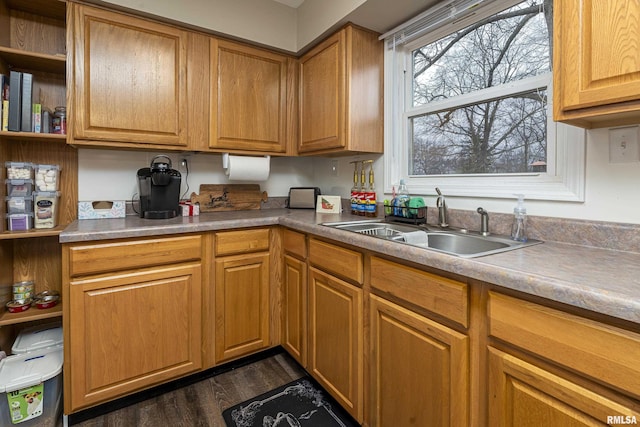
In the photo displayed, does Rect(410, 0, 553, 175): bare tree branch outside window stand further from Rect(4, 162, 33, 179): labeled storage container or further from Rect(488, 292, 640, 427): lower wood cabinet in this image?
Rect(4, 162, 33, 179): labeled storage container

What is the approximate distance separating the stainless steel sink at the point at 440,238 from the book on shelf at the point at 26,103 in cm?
158

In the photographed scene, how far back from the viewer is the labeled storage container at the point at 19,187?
1.57 meters

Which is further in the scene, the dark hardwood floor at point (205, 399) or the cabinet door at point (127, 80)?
the cabinet door at point (127, 80)

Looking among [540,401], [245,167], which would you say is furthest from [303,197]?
[540,401]

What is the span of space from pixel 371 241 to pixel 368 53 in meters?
1.31

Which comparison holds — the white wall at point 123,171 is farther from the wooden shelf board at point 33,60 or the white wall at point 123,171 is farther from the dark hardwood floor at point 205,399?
the dark hardwood floor at point 205,399

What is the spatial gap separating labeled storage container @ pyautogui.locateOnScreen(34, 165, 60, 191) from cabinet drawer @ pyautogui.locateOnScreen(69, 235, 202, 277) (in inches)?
20.6

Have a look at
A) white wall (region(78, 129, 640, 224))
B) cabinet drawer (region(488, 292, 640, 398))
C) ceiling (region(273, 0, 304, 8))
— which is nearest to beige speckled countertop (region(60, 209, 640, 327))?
cabinet drawer (region(488, 292, 640, 398))

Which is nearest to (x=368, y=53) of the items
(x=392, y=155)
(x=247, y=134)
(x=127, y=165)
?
(x=392, y=155)

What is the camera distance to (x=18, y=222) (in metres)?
1.57

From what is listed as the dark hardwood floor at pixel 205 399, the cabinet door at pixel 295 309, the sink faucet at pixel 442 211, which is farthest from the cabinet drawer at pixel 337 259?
the dark hardwood floor at pixel 205 399

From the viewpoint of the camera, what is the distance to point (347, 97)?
6.04 ft

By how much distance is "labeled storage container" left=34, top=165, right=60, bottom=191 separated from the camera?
164cm

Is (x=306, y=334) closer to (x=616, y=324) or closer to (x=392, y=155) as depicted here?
(x=392, y=155)
